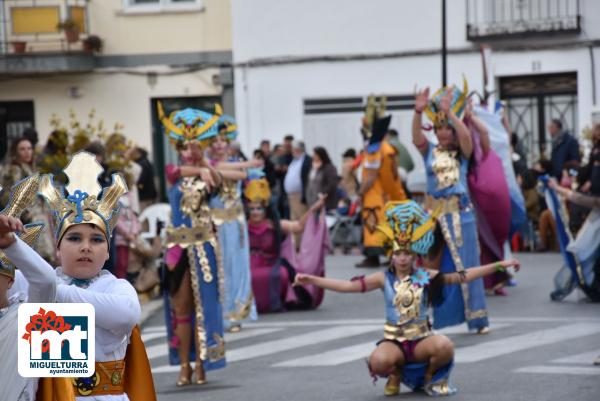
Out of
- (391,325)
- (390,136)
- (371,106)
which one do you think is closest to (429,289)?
(391,325)

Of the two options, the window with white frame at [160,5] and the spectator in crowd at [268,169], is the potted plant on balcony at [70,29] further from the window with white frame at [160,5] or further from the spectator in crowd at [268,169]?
the spectator in crowd at [268,169]

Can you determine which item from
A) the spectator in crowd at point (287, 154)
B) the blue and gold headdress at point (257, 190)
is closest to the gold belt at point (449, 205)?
the blue and gold headdress at point (257, 190)

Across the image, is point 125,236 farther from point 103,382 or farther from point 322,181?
point 103,382

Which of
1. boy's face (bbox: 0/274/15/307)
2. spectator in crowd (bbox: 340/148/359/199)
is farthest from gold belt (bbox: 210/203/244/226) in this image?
spectator in crowd (bbox: 340/148/359/199)

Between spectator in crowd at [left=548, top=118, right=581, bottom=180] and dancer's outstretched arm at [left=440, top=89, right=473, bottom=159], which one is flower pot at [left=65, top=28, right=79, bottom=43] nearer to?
spectator in crowd at [left=548, top=118, right=581, bottom=180]

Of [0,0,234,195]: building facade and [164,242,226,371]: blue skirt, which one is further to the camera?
[0,0,234,195]: building facade

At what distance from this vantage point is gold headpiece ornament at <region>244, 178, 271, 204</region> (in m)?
15.8

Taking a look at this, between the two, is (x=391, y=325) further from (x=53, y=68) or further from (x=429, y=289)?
(x=53, y=68)

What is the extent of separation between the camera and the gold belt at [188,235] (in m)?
11.2

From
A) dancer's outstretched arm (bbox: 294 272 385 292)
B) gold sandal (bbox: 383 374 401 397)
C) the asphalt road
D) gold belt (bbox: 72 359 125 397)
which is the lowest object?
the asphalt road

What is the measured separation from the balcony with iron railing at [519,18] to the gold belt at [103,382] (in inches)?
Answer: 884

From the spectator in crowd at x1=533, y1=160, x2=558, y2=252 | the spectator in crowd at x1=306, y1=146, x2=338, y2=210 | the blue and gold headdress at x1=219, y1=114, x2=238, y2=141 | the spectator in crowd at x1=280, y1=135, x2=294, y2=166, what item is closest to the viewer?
the blue and gold headdress at x1=219, y1=114, x2=238, y2=141

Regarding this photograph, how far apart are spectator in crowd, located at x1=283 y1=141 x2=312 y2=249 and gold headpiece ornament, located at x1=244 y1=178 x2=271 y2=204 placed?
7300 millimetres

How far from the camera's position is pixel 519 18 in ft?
92.5
